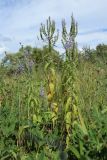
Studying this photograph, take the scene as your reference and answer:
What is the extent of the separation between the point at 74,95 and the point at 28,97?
70 centimetres

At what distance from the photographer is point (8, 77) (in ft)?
27.7

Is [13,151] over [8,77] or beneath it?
beneath

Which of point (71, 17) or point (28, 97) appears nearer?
point (71, 17)

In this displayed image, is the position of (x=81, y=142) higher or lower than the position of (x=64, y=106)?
lower

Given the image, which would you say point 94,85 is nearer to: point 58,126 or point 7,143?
point 58,126

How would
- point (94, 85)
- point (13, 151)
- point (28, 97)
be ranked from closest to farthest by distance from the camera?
point (13, 151) < point (28, 97) < point (94, 85)

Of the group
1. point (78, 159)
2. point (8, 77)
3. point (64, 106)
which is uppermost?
point (8, 77)

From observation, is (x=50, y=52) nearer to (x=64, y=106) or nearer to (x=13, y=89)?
(x=64, y=106)

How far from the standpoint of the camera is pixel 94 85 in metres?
6.86

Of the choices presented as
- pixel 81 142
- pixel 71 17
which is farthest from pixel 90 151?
pixel 71 17

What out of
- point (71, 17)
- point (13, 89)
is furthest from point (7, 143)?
point (13, 89)

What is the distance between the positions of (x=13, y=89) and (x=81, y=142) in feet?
9.25

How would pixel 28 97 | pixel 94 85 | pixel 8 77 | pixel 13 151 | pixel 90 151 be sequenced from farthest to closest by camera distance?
pixel 8 77 → pixel 94 85 → pixel 28 97 → pixel 13 151 → pixel 90 151

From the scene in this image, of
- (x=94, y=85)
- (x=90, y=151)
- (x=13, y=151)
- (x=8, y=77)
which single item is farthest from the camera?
(x=8, y=77)
